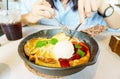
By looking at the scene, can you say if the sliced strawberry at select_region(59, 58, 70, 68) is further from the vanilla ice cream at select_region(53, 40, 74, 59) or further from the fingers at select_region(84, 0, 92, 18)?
the fingers at select_region(84, 0, 92, 18)

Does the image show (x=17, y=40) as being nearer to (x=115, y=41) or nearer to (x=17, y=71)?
(x=17, y=71)

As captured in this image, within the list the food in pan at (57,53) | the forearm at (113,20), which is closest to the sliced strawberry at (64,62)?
the food in pan at (57,53)

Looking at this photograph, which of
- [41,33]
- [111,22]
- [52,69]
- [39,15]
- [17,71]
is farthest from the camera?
[111,22]

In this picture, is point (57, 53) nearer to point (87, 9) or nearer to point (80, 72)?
point (80, 72)

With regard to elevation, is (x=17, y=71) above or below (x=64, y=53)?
below

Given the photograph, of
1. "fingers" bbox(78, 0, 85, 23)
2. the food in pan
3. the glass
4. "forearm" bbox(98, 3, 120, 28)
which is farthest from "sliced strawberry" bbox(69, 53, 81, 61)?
"forearm" bbox(98, 3, 120, 28)

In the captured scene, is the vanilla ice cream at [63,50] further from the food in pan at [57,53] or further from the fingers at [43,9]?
the fingers at [43,9]

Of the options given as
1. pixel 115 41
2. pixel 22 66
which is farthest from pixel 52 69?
pixel 115 41

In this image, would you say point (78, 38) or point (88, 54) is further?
point (78, 38)
